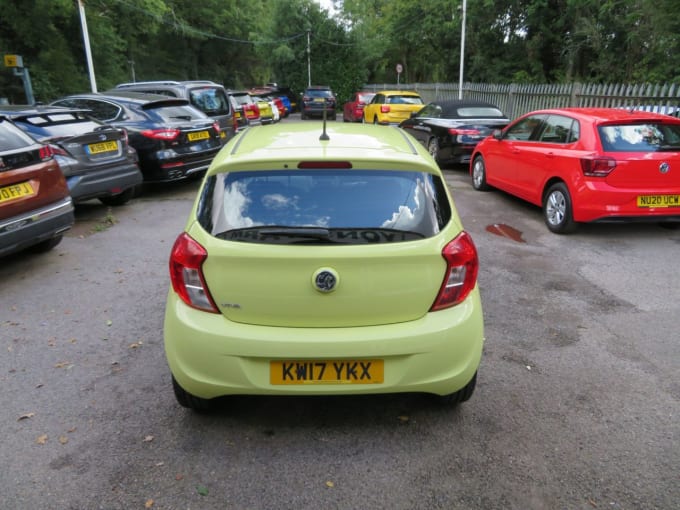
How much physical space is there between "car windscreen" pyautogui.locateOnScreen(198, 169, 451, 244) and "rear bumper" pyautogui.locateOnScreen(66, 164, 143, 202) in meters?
5.20

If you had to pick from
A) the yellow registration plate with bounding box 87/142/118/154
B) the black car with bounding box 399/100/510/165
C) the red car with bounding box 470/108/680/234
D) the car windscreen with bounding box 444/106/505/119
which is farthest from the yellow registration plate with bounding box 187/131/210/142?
the red car with bounding box 470/108/680/234

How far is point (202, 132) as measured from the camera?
30.9 feet

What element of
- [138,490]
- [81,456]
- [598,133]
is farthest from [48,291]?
[598,133]

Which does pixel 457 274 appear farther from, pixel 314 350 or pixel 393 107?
pixel 393 107

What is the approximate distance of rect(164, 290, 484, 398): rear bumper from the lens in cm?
258

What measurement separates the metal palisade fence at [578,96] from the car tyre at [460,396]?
859 centimetres

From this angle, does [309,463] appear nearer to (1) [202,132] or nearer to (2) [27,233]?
(2) [27,233]

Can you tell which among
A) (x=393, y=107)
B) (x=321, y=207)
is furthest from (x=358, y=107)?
(x=321, y=207)

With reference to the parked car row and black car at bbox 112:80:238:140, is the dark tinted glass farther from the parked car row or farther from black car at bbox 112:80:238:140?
the parked car row

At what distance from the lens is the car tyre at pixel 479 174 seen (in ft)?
31.3

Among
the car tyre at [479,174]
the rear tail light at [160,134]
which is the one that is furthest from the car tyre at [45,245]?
the car tyre at [479,174]

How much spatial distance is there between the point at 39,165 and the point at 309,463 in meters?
4.50

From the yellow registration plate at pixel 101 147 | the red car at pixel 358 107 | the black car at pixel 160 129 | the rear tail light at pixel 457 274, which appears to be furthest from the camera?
the red car at pixel 358 107

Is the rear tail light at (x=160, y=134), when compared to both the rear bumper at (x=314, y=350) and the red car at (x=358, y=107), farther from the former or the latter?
the red car at (x=358, y=107)
